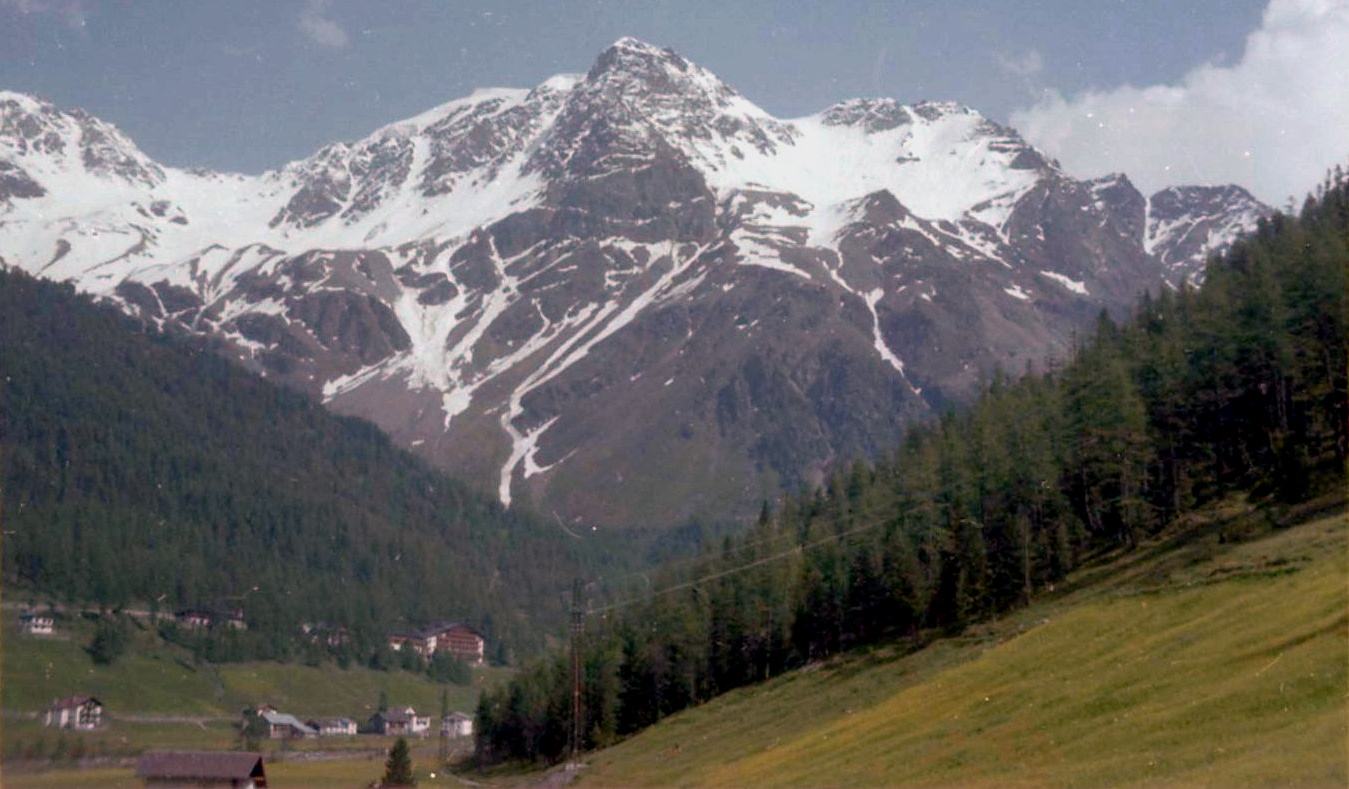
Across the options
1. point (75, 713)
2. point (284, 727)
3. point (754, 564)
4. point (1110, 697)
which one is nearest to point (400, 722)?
point (754, 564)

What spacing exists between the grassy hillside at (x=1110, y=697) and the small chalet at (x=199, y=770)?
22.4 meters

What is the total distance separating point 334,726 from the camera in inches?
4099

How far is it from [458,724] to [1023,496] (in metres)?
68.2

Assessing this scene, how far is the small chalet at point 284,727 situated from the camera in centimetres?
7538

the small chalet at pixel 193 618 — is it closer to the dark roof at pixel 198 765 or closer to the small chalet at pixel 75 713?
the small chalet at pixel 75 713

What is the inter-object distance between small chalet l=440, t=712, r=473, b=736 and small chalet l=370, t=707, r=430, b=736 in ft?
7.04

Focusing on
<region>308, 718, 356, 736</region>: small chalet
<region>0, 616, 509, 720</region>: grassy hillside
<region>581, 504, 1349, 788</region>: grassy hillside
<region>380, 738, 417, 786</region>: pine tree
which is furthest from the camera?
<region>308, 718, 356, 736</region>: small chalet

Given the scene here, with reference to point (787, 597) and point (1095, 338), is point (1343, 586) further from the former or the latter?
point (1095, 338)

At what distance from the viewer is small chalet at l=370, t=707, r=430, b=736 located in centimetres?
12162

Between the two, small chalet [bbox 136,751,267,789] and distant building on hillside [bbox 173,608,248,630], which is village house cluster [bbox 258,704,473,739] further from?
small chalet [bbox 136,751,267,789]

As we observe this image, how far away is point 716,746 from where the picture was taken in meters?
88.2

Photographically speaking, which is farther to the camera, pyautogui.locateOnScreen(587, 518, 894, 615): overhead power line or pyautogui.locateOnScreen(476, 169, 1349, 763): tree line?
pyautogui.locateOnScreen(587, 518, 894, 615): overhead power line

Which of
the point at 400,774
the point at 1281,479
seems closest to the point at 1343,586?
the point at 1281,479

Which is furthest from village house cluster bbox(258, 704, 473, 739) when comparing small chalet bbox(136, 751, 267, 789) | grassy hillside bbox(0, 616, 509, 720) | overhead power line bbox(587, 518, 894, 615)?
overhead power line bbox(587, 518, 894, 615)
